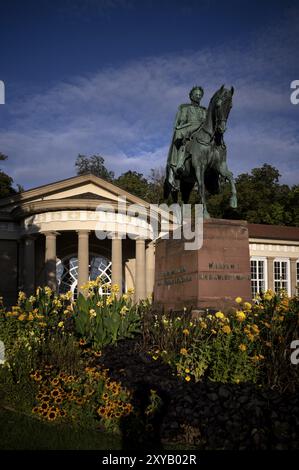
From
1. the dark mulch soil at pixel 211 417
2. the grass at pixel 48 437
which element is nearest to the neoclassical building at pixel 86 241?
A: the grass at pixel 48 437

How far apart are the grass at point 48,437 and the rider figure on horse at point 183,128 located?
7.56 m

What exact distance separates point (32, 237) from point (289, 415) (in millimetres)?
27860

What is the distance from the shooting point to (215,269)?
35.9 feet

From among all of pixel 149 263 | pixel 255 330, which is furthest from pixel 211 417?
pixel 149 263

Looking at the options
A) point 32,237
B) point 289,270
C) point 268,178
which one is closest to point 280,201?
point 268,178

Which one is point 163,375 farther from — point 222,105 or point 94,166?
point 94,166

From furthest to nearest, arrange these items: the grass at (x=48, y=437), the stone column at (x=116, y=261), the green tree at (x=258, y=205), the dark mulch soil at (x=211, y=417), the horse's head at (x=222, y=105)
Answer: the green tree at (x=258, y=205), the stone column at (x=116, y=261), the horse's head at (x=222, y=105), the grass at (x=48, y=437), the dark mulch soil at (x=211, y=417)

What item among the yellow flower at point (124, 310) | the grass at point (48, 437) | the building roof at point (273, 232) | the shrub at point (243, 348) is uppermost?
the building roof at point (273, 232)

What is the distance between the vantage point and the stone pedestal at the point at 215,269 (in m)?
10.8

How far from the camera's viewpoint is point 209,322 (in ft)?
28.0

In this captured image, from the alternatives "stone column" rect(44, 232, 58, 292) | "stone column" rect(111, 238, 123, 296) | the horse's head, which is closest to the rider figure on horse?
the horse's head

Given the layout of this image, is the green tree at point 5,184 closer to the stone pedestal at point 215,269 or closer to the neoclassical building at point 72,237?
the neoclassical building at point 72,237
